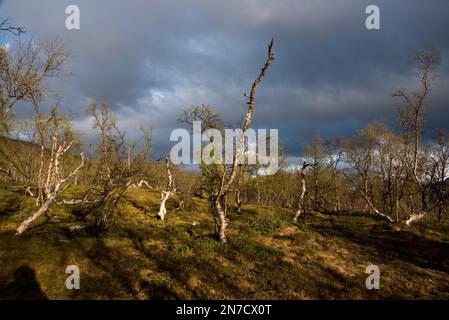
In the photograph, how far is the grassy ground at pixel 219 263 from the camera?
13219mm

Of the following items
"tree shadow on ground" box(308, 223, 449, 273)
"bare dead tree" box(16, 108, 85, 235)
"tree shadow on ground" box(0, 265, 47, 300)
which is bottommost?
"tree shadow on ground" box(308, 223, 449, 273)

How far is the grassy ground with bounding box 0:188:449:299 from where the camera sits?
43.4 ft

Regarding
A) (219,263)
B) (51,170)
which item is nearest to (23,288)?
(219,263)

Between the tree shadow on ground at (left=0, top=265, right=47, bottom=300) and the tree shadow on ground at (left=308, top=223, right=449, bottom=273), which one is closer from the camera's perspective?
the tree shadow on ground at (left=0, top=265, right=47, bottom=300)

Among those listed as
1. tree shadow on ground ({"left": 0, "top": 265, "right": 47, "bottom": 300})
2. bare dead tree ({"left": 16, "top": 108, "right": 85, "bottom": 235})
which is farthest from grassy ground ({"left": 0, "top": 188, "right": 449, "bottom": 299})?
bare dead tree ({"left": 16, "top": 108, "right": 85, "bottom": 235})

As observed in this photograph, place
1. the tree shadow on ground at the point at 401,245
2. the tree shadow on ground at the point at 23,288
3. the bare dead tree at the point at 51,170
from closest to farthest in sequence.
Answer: the tree shadow on ground at the point at 23,288 → the tree shadow on ground at the point at 401,245 → the bare dead tree at the point at 51,170

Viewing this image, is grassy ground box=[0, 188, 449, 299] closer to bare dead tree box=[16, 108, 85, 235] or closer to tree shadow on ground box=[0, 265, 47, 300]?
tree shadow on ground box=[0, 265, 47, 300]

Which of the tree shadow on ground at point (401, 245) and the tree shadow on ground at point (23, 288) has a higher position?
the tree shadow on ground at point (23, 288)

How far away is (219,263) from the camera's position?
16516mm

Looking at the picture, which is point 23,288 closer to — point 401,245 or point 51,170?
point 51,170

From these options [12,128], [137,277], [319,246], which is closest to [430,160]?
[319,246]

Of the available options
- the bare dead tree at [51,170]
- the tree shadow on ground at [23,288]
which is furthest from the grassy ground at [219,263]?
the bare dead tree at [51,170]

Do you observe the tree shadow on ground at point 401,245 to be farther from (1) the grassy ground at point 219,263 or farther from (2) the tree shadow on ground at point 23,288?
(2) the tree shadow on ground at point 23,288
